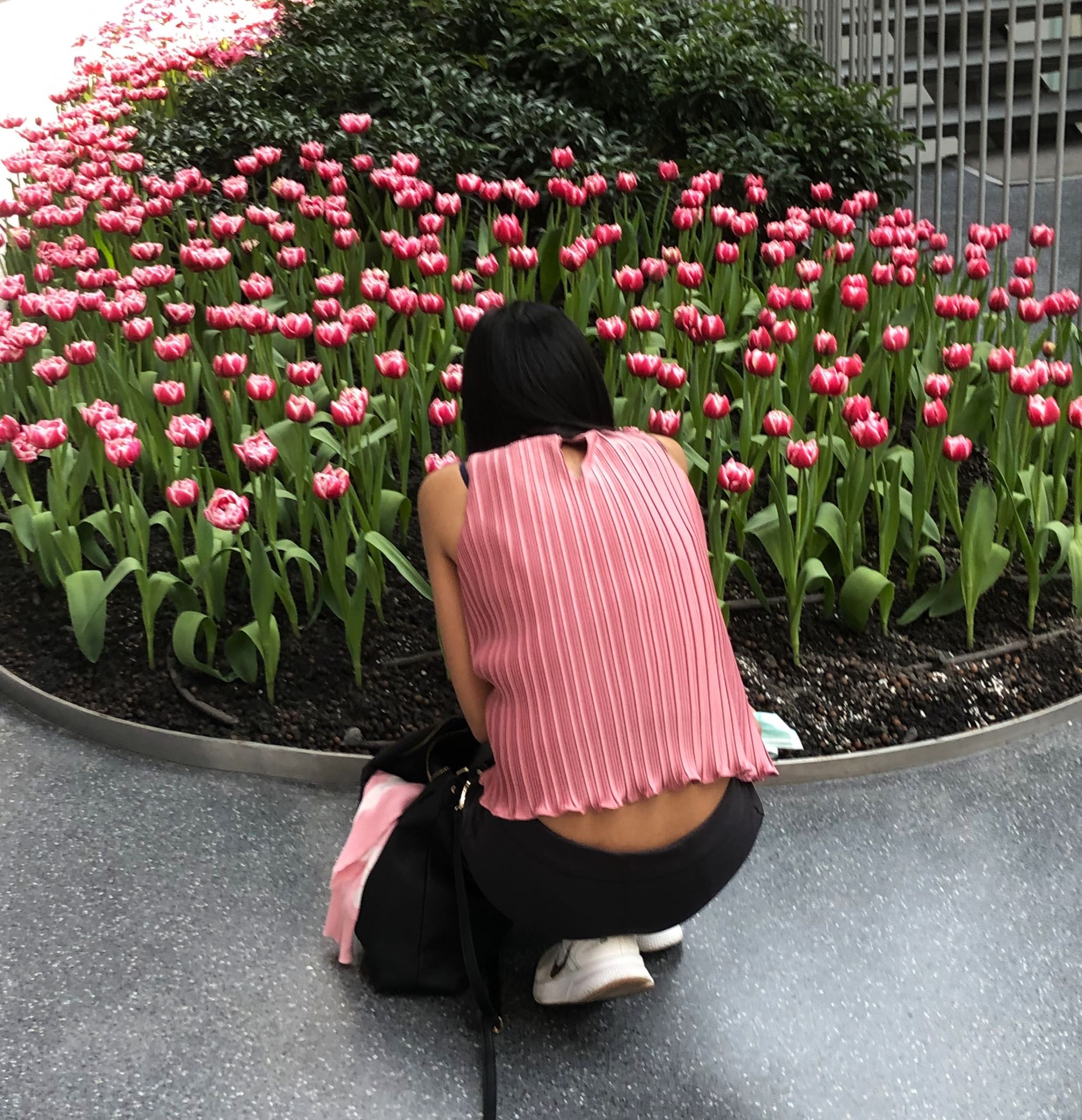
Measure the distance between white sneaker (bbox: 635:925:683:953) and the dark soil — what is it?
666mm

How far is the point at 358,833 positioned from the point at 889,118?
490 centimetres

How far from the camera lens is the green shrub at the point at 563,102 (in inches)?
197

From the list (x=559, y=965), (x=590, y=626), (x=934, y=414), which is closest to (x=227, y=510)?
(x=590, y=626)

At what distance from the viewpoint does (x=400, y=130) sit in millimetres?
4961

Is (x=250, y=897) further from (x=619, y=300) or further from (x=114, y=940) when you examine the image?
(x=619, y=300)

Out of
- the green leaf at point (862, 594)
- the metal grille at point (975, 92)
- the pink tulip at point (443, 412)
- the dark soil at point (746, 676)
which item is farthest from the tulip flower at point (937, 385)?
the metal grille at point (975, 92)

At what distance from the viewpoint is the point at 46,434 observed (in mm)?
2992

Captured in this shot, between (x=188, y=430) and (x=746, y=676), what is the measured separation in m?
1.38

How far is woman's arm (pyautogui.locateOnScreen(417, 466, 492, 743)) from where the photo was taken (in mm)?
2041

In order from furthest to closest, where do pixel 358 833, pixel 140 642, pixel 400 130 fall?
pixel 400 130 → pixel 140 642 → pixel 358 833

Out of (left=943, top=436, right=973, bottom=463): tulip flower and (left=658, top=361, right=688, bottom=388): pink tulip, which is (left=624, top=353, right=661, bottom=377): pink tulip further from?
(left=943, top=436, right=973, bottom=463): tulip flower

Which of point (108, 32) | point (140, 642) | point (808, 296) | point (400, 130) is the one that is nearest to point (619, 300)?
point (808, 296)

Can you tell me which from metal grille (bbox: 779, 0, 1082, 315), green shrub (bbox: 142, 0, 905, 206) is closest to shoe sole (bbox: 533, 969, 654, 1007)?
green shrub (bbox: 142, 0, 905, 206)

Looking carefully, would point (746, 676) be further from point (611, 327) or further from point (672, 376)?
point (611, 327)
